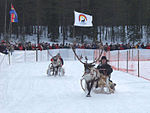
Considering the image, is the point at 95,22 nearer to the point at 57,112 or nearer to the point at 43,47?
the point at 43,47

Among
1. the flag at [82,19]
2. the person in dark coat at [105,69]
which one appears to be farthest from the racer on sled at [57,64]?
the flag at [82,19]

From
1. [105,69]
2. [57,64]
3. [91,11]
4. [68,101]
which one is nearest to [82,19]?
[57,64]

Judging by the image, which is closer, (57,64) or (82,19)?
(57,64)

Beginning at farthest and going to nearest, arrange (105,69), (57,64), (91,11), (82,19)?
(91,11), (82,19), (57,64), (105,69)

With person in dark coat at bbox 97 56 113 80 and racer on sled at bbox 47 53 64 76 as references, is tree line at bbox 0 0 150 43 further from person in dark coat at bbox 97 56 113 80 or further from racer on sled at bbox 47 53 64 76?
person in dark coat at bbox 97 56 113 80

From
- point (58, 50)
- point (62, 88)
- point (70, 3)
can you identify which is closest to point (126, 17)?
point (70, 3)

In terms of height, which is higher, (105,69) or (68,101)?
(105,69)

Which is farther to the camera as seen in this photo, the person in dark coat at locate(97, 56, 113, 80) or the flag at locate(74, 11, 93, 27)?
the flag at locate(74, 11, 93, 27)

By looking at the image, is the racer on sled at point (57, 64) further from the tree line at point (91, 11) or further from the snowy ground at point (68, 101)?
the tree line at point (91, 11)

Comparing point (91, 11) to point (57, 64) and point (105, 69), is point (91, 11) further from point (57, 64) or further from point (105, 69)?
point (105, 69)

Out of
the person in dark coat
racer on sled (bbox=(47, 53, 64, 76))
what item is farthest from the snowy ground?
racer on sled (bbox=(47, 53, 64, 76))

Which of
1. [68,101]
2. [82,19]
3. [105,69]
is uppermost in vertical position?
[82,19]

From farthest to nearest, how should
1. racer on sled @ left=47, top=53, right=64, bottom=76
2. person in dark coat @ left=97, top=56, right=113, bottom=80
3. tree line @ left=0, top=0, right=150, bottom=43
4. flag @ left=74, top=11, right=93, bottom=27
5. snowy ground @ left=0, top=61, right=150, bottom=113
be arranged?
tree line @ left=0, top=0, right=150, bottom=43 < flag @ left=74, top=11, right=93, bottom=27 < racer on sled @ left=47, top=53, right=64, bottom=76 < person in dark coat @ left=97, top=56, right=113, bottom=80 < snowy ground @ left=0, top=61, right=150, bottom=113

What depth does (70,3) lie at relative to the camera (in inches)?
2276
